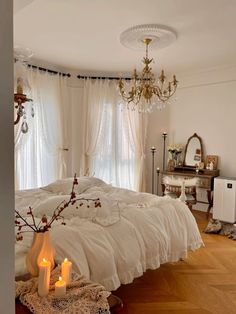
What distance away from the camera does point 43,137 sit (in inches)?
186

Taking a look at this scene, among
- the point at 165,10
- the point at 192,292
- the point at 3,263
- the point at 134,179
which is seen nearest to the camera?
the point at 3,263

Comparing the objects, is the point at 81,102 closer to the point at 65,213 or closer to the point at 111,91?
the point at 111,91

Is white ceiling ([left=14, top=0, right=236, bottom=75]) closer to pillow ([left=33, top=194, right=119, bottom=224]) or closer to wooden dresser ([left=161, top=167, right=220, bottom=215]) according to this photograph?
pillow ([left=33, top=194, right=119, bottom=224])

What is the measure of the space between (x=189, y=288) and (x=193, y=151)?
122 inches

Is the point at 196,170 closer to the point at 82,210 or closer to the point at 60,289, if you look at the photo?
the point at 82,210

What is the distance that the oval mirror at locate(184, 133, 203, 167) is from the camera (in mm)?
5191

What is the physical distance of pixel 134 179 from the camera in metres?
5.67

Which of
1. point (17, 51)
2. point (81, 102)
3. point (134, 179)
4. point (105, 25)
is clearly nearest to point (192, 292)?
point (17, 51)

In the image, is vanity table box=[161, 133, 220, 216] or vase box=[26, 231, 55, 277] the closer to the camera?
vase box=[26, 231, 55, 277]

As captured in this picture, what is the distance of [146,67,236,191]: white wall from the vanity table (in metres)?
0.12

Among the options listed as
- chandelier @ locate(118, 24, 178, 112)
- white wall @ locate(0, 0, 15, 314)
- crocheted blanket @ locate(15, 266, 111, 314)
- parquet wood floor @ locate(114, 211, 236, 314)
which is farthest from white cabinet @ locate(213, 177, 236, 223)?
white wall @ locate(0, 0, 15, 314)

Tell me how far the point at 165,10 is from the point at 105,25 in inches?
27.7

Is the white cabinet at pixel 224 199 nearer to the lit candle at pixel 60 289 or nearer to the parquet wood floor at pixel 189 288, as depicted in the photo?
the parquet wood floor at pixel 189 288

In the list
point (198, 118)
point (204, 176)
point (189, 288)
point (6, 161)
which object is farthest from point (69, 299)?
point (198, 118)
